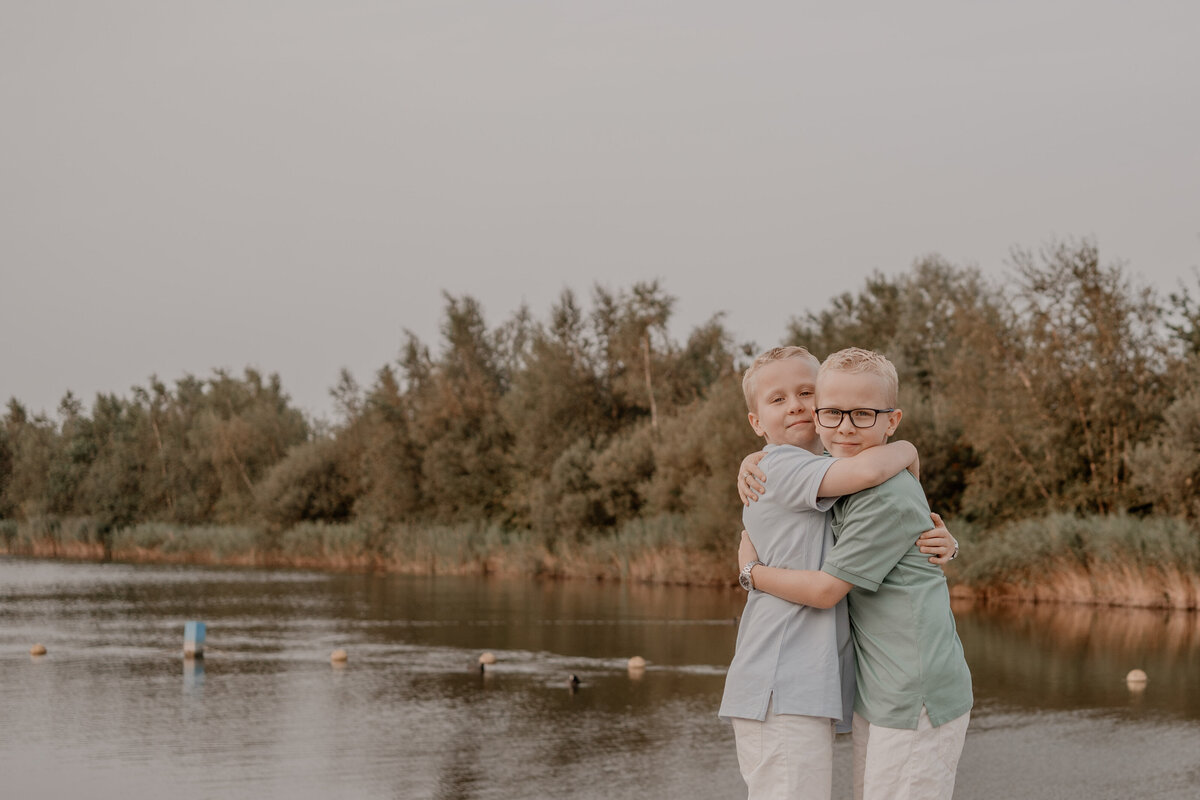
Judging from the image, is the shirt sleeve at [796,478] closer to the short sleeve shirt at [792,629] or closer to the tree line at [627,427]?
the short sleeve shirt at [792,629]

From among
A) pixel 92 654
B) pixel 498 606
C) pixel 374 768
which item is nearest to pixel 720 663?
pixel 374 768

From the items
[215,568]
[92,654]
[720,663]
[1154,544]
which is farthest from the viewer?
[215,568]

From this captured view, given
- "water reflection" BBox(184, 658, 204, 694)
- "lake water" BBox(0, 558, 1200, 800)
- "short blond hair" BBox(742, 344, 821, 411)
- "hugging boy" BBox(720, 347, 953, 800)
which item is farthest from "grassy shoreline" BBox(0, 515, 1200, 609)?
"hugging boy" BBox(720, 347, 953, 800)

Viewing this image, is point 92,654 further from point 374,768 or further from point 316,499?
point 316,499

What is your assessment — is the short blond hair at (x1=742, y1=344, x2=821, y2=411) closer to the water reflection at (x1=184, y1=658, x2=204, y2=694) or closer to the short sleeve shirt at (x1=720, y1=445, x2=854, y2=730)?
the short sleeve shirt at (x1=720, y1=445, x2=854, y2=730)

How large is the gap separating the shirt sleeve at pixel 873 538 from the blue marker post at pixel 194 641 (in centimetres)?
1689

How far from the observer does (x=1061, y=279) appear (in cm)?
2980

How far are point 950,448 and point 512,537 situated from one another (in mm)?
17241

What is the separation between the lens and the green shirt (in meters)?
3.64

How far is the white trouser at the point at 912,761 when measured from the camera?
3.66 m

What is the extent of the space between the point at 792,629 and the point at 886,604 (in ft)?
0.89

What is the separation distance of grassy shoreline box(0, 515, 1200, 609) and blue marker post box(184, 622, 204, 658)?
638 inches

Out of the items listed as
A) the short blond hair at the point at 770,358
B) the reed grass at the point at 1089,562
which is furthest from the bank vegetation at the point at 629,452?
the short blond hair at the point at 770,358

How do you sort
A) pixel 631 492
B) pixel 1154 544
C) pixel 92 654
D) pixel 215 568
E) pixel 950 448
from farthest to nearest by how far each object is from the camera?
pixel 215 568
pixel 631 492
pixel 950 448
pixel 1154 544
pixel 92 654
